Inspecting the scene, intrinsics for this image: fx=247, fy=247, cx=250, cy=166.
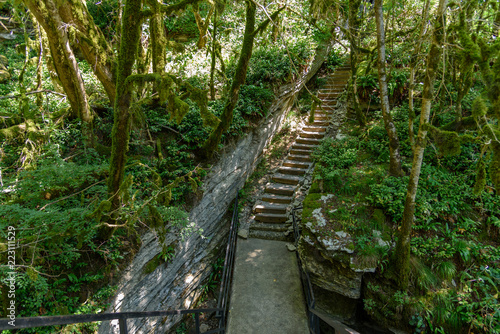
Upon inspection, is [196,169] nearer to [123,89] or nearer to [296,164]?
[123,89]

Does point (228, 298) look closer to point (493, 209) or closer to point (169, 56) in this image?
point (493, 209)

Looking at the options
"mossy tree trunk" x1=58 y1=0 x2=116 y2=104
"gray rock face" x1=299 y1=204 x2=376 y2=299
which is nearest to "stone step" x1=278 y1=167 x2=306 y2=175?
"gray rock face" x1=299 y1=204 x2=376 y2=299

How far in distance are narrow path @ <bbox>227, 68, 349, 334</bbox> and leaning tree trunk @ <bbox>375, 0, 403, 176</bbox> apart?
1344 millimetres

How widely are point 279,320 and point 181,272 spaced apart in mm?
2571

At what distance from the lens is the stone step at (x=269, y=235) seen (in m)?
7.14

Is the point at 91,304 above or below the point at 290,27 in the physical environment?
below

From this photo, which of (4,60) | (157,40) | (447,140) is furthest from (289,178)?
(4,60)

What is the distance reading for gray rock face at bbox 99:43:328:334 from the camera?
488cm

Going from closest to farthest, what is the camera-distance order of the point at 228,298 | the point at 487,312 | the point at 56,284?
1. the point at 56,284
2. the point at 487,312
3. the point at 228,298

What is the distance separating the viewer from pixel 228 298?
18.0 feet

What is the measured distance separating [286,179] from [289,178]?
11 centimetres

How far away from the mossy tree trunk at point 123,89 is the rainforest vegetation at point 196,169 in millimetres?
20

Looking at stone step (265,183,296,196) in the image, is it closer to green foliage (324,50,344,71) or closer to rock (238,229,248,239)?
rock (238,229,248,239)

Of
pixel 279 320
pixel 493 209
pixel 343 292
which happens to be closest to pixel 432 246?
pixel 493 209
